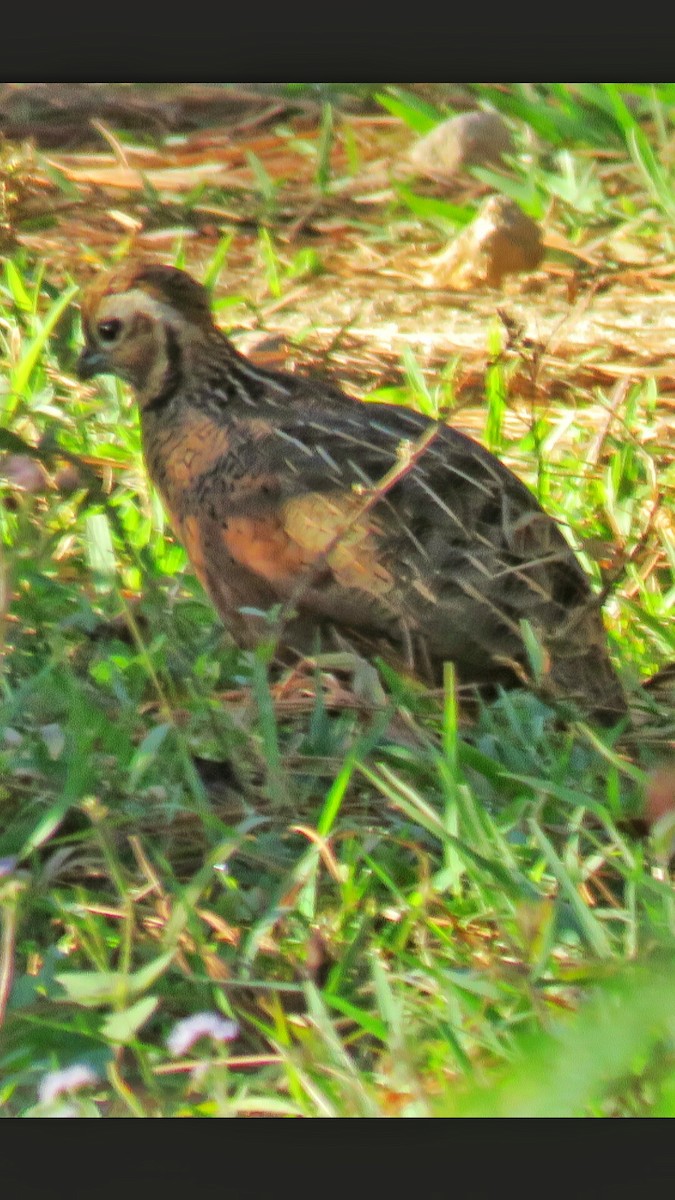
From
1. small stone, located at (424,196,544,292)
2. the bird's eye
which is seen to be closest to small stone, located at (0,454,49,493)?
the bird's eye

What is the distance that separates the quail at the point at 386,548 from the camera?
12.9ft

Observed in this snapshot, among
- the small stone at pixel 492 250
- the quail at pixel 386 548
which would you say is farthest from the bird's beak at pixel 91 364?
the small stone at pixel 492 250

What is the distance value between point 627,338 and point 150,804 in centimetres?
346

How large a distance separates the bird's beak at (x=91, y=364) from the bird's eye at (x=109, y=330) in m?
0.05

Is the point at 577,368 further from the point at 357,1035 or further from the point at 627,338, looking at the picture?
the point at 357,1035

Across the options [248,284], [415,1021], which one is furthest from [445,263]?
[415,1021]

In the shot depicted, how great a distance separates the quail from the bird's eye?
380mm

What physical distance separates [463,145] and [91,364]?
2.92 metres

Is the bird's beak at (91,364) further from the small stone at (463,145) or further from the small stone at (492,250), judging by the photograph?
the small stone at (463,145)

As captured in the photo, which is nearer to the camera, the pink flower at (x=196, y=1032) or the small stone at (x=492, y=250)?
the pink flower at (x=196, y=1032)

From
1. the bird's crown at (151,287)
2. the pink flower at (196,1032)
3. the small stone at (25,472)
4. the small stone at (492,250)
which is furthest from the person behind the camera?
the small stone at (492,250)

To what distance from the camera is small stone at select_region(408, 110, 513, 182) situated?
7.06 metres

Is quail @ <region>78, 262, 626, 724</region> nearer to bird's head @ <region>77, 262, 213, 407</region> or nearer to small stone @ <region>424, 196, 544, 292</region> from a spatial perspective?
bird's head @ <region>77, 262, 213, 407</region>

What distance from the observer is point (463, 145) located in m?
7.05
